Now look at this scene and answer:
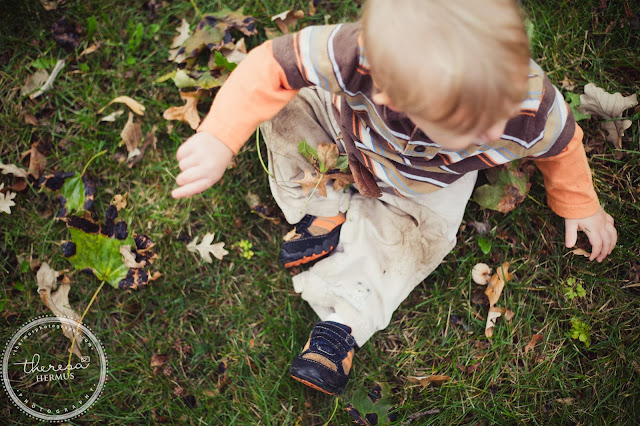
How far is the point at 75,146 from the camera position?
2662 mm

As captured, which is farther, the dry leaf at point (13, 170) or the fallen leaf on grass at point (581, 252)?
the dry leaf at point (13, 170)

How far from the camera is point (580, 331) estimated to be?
2.44 metres

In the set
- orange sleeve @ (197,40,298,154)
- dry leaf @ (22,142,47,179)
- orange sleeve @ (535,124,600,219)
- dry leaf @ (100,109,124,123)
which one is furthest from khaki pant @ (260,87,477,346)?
dry leaf @ (22,142,47,179)

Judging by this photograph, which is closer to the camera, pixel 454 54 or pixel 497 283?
pixel 454 54

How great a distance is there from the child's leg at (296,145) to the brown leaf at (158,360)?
1.03m

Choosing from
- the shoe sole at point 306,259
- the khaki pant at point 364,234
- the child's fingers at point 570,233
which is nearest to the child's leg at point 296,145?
the khaki pant at point 364,234

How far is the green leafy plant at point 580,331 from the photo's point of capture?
7.96 ft

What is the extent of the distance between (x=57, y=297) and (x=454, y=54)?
7.89 feet

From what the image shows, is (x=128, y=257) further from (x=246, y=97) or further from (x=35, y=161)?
(x=246, y=97)

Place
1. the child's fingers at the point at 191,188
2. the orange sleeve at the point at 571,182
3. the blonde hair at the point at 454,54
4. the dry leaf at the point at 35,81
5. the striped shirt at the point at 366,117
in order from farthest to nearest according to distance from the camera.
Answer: the dry leaf at the point at 35,81 < the orange sleeve at the point at 571,182 < the child's fingers at the point at 191,188 < the striped shirt at the point at 366,117 < the blonde hair at the point at 454,54

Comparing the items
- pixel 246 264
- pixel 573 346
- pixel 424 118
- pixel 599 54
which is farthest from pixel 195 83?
pixel 573 346

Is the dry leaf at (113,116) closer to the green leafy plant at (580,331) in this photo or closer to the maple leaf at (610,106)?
the maple leaf at (610,106)

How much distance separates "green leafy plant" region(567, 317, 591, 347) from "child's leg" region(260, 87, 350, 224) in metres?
1.41

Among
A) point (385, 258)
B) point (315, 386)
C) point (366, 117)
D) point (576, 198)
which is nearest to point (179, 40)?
point (366, 117)
